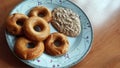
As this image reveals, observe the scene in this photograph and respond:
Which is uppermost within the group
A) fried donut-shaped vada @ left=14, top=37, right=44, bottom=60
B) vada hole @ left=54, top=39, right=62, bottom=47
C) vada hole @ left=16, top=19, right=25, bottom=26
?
vada hole @ left=16, top=19, right=25, bottom=26

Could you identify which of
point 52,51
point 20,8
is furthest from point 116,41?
point 20,8

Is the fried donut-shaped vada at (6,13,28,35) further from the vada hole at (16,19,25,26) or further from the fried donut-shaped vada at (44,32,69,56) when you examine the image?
the fried donut-shaped vada at (44,32,69,56)

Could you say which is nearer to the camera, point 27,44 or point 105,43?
point 27,44

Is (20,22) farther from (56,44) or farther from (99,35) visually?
(99,35)

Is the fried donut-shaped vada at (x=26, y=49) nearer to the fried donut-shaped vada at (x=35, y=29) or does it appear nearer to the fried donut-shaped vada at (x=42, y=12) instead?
the fried donut-shaped vada at (x=35, y=29)

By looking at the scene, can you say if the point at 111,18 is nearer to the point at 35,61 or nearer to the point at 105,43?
the point at 105,43

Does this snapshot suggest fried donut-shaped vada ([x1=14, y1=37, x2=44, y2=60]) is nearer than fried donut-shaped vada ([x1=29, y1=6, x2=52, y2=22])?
Yes

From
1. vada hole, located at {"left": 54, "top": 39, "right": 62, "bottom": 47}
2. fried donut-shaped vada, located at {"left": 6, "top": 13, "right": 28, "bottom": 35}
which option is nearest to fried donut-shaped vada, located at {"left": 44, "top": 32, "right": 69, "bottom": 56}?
vada hole, located at {"left": 54, "top": 39, "right": 62, "bottom": 47}
